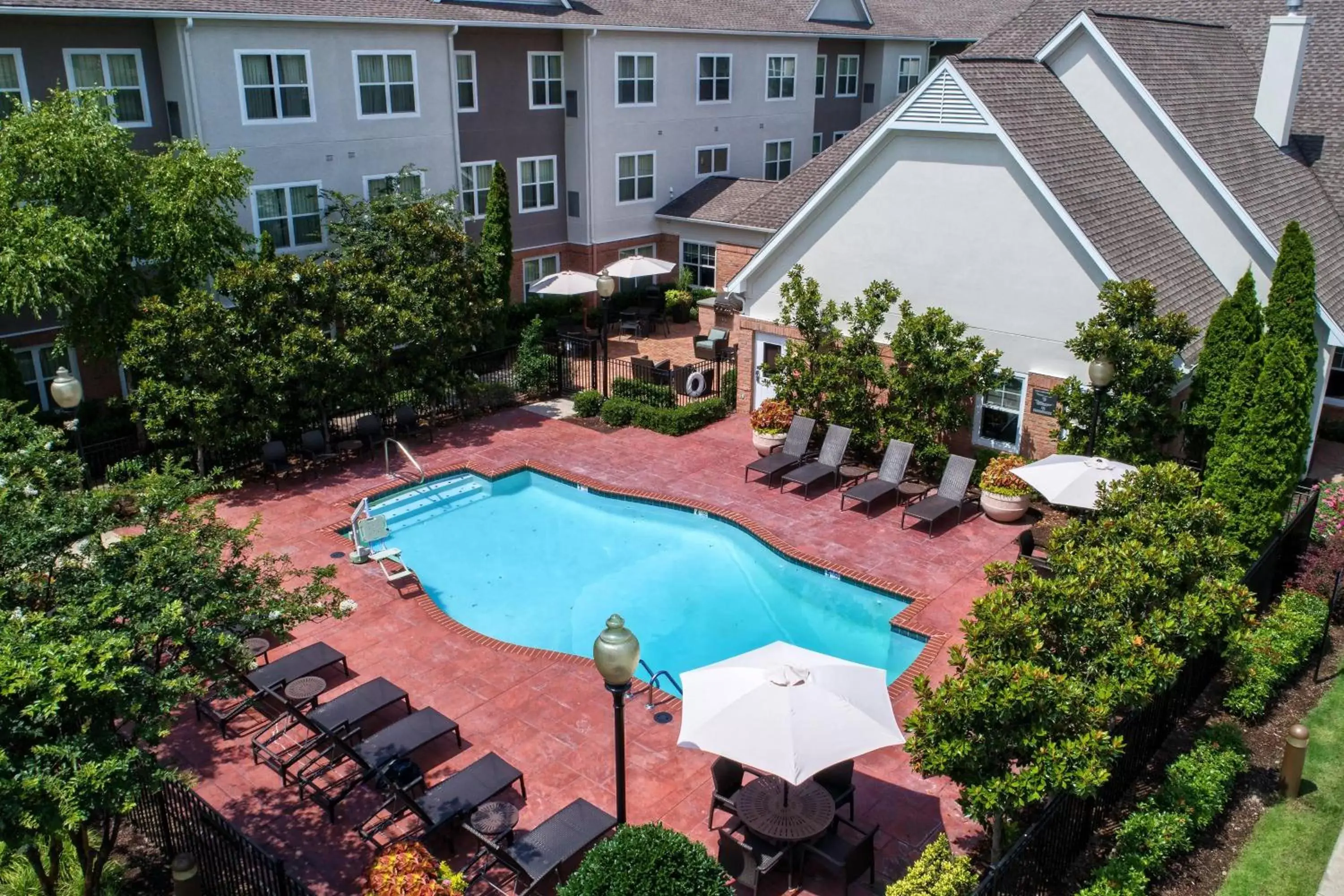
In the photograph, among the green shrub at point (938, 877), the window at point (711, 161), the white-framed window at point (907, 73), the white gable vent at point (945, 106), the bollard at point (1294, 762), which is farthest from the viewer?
the white-framed window at point (907, 73)

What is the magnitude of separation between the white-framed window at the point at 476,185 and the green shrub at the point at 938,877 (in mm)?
25891

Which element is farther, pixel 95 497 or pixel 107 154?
pixel 107 154

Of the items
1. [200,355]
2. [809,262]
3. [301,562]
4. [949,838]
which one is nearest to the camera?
[949,838]

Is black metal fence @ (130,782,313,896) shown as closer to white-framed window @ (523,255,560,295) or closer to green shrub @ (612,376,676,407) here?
green shrub @ (612,376,676,407)

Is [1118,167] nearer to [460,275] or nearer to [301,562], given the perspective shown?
[460,275]

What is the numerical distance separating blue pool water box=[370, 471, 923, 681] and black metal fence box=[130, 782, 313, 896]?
6.41m

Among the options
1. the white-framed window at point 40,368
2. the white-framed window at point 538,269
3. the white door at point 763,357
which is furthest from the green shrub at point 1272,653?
the white-framed window at point 40,368

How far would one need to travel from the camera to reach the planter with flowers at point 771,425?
74.6 ft

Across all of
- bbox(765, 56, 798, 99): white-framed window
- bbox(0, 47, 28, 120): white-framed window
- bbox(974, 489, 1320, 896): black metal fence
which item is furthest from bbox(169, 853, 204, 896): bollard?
bbox(765, 56, 798, 99): white-framed window

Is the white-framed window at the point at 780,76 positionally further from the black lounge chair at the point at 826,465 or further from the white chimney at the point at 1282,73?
the black lounge chair at the point at 826,465

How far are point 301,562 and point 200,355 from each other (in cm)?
489

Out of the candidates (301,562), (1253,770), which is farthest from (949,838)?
(301,562)

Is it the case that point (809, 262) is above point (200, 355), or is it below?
above

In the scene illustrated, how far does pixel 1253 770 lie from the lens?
12.8 meters
